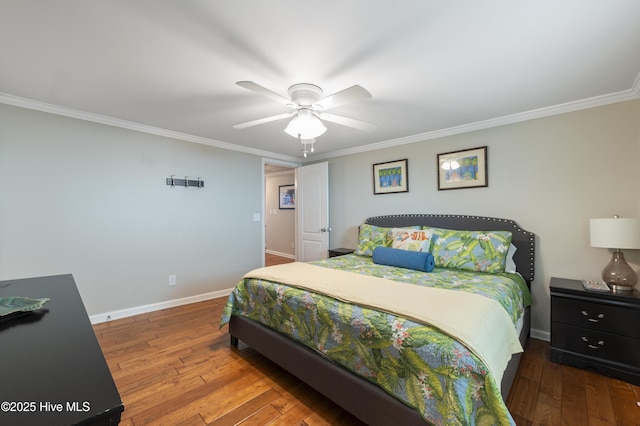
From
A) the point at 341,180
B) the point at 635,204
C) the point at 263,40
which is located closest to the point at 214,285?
the point at 341,180

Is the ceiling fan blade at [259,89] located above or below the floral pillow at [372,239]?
above

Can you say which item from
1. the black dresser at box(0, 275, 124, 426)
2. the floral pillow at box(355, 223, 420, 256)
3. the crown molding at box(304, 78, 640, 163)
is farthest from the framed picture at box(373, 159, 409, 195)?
the black dresser at box(0, 275, 124, 426)

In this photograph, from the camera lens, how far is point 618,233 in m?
2.16

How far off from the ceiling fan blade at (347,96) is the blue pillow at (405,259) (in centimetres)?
163

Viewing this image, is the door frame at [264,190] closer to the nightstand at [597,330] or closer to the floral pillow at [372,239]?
the floral pillow at [372,239]

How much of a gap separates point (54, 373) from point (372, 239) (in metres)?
3.21

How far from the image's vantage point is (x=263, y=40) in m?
1.68

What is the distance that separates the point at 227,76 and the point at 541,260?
341cm

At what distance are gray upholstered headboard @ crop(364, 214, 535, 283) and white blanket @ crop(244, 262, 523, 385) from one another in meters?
1.42

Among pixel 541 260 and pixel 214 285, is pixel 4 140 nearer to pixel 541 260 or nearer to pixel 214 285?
pixel 214 285

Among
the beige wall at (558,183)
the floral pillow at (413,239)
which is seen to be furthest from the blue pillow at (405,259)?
the beige wall at (558,183)

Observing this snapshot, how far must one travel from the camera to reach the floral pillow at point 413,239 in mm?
3029

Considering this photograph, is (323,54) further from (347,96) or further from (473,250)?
(473,250)

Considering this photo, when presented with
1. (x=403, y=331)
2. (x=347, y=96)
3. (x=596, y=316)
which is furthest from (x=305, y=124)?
(x=596, y=316)
